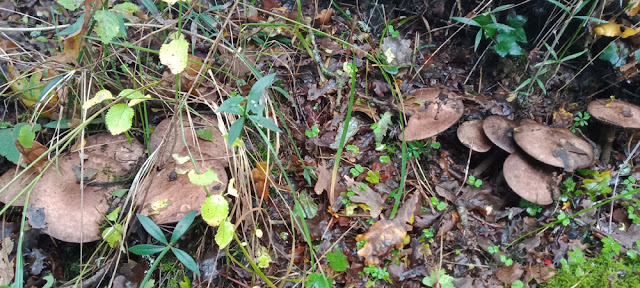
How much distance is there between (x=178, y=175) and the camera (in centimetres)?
260

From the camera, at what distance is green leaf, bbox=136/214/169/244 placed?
7.46 ft

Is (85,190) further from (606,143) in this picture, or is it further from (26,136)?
(606,143)

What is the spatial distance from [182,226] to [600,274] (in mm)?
3077

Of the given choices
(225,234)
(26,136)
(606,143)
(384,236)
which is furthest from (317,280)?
(606,143)

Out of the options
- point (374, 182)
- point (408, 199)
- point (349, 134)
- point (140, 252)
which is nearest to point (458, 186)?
point (408, 199)

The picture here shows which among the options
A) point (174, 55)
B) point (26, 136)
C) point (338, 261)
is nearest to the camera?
point (174, 55)

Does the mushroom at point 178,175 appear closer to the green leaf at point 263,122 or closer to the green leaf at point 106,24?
the green leaf at point 263,122

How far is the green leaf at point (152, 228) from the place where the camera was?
2.27 meters

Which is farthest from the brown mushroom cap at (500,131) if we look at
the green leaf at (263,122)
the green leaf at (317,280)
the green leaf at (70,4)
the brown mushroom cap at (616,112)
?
the green leaf at (70,4)

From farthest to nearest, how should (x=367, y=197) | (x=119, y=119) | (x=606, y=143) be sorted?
(x=606, y=143)
(x=367, y=197)
(x=119, y=119)

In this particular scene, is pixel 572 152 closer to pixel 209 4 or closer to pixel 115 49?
pixel 209 4

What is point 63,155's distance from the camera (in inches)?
105

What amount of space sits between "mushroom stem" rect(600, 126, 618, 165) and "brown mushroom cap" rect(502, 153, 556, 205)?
87cm

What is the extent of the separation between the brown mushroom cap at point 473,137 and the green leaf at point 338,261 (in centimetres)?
147
